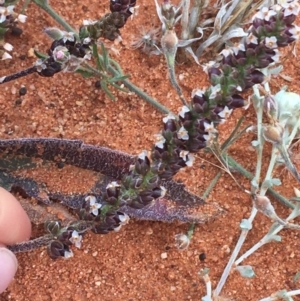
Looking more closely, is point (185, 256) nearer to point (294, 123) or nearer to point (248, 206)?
point (248, 206)

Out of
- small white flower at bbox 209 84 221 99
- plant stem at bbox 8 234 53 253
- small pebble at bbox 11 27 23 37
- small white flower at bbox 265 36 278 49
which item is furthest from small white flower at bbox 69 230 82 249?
small pebble at bbox 11 27 23 37

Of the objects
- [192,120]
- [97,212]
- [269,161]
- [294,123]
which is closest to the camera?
[192,120]

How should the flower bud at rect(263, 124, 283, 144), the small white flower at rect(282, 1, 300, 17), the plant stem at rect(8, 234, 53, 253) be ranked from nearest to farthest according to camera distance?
the small white flower at rect(282, 1, 300, 17), the flower bud at rect(263, 124, 283, 144), the plant stem at rect(8, 234, 53, 253)

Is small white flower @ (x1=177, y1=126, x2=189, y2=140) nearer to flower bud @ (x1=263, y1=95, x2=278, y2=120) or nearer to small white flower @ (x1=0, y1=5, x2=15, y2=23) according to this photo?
flower bud @ (x1=263, y1=95, x2=278, y2=120)

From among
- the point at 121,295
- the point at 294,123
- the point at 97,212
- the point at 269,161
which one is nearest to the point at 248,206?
the point at 269,161

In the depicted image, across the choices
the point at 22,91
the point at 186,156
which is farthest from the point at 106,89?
the point at 186,156

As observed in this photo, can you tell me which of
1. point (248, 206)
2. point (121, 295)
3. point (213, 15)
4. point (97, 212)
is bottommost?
point (121, 295)

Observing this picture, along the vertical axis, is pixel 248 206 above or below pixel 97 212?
below
